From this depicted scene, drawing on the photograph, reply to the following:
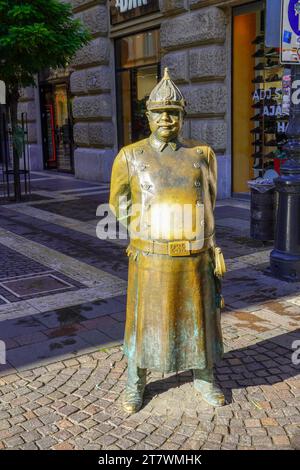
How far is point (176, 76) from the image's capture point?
11.3 m

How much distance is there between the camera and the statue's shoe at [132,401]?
3330mm

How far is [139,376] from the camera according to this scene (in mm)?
3398

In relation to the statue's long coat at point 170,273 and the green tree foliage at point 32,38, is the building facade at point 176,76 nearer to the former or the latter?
the green tree foliage at point 32,38

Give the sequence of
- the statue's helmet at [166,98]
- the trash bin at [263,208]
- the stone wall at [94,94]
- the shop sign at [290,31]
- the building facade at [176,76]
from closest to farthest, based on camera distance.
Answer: the statue's helmet at [166,98] → the shop sign at [290,31] → the trash bin at [263,208] → the building facade at [176,76] → the stone wall at [94,94]

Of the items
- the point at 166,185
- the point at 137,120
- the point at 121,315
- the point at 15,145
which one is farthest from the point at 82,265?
the point at 137,120

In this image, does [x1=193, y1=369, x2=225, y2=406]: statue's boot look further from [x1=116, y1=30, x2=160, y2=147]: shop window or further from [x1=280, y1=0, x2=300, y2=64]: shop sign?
[x1=116, y1=30, x2=160, y2=147]: shop window

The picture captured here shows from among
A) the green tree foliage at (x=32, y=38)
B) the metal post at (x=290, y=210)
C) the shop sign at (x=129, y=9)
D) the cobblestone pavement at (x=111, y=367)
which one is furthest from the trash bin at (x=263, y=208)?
the shop sign at (x=129, y=9)

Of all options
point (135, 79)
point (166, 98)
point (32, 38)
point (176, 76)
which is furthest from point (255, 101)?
point (166, 98)

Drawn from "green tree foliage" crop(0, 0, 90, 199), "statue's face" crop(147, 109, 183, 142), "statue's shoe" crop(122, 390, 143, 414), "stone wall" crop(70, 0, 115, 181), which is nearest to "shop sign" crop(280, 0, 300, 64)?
"statue's face" crop(147, 109, 183, 142)

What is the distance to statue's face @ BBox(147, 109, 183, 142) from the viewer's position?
9.98ft

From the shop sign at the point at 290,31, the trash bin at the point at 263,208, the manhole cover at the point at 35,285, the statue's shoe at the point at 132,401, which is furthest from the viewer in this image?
the trash bin at the point at 263,208

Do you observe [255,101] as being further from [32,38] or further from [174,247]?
A: [174,247]

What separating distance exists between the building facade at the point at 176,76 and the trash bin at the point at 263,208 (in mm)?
3961

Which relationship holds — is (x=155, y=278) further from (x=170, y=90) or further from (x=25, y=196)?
(x=25, y=196)
